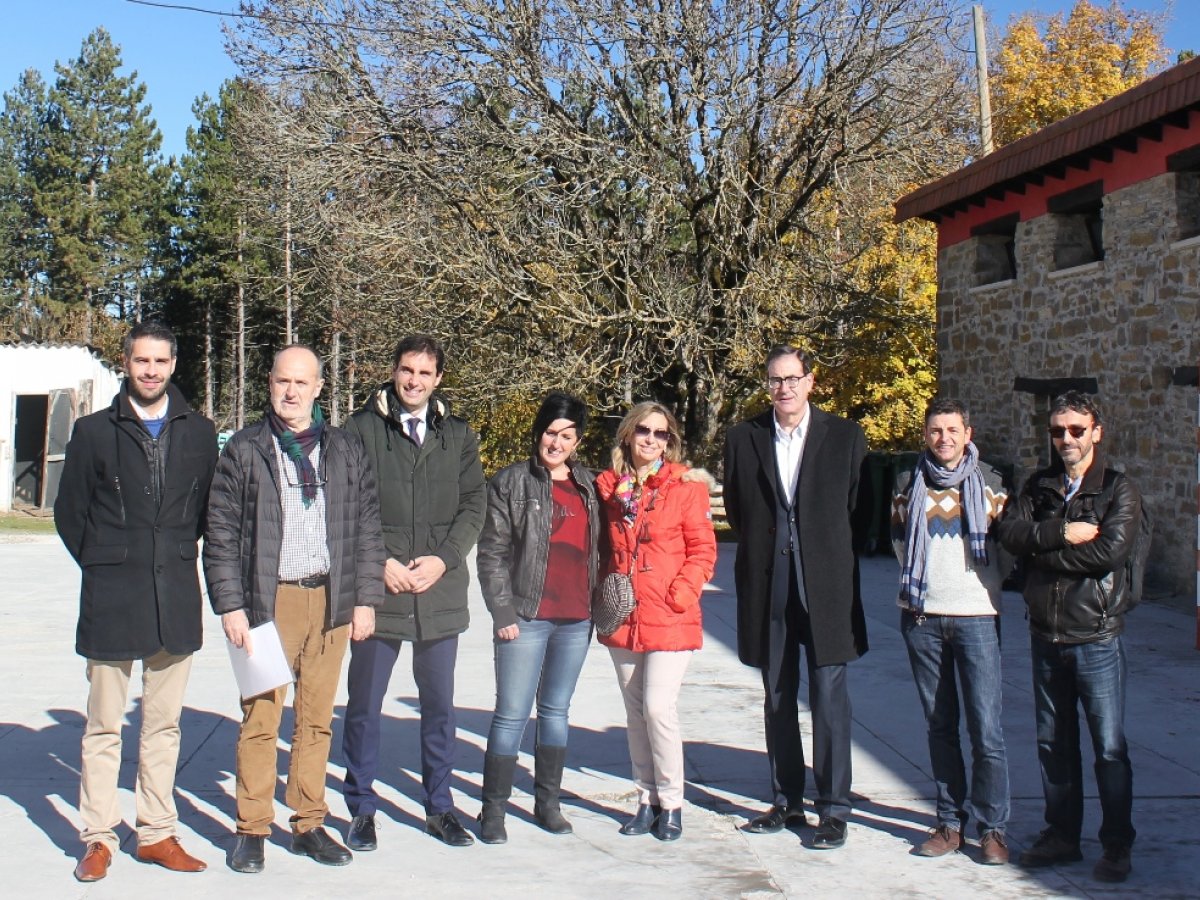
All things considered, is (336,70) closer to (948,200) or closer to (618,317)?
(618,317)

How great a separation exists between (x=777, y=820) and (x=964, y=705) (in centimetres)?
82

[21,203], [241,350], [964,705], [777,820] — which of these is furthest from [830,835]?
[21,203]

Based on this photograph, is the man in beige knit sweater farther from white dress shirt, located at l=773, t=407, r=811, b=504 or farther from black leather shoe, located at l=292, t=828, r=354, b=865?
black leather shoe, located at l=292, t=828, r=354, b=865

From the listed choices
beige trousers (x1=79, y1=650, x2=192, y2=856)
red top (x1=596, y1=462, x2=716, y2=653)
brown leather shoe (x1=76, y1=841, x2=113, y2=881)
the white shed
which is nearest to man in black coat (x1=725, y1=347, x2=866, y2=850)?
red top (x1=596, y1=462, x2=716, y2=653)

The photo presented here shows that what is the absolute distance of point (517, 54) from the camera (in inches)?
710

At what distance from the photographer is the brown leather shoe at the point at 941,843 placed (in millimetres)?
4578

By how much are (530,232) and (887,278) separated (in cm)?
563

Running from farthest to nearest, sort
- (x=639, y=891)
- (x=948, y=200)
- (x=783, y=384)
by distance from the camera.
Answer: (x=948, y=200), (x=783, y=384), (x=639, y=891)

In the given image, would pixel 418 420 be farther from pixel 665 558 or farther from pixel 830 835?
pixel 830 835

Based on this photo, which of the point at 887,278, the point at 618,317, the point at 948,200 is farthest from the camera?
the point at 887,278

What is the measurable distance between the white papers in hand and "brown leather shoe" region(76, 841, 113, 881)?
2.22 ft

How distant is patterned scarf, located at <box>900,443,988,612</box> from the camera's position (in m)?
4.55

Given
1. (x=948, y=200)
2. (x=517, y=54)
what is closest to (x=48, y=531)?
(x=517, y=54)

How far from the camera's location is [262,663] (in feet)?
14.2
